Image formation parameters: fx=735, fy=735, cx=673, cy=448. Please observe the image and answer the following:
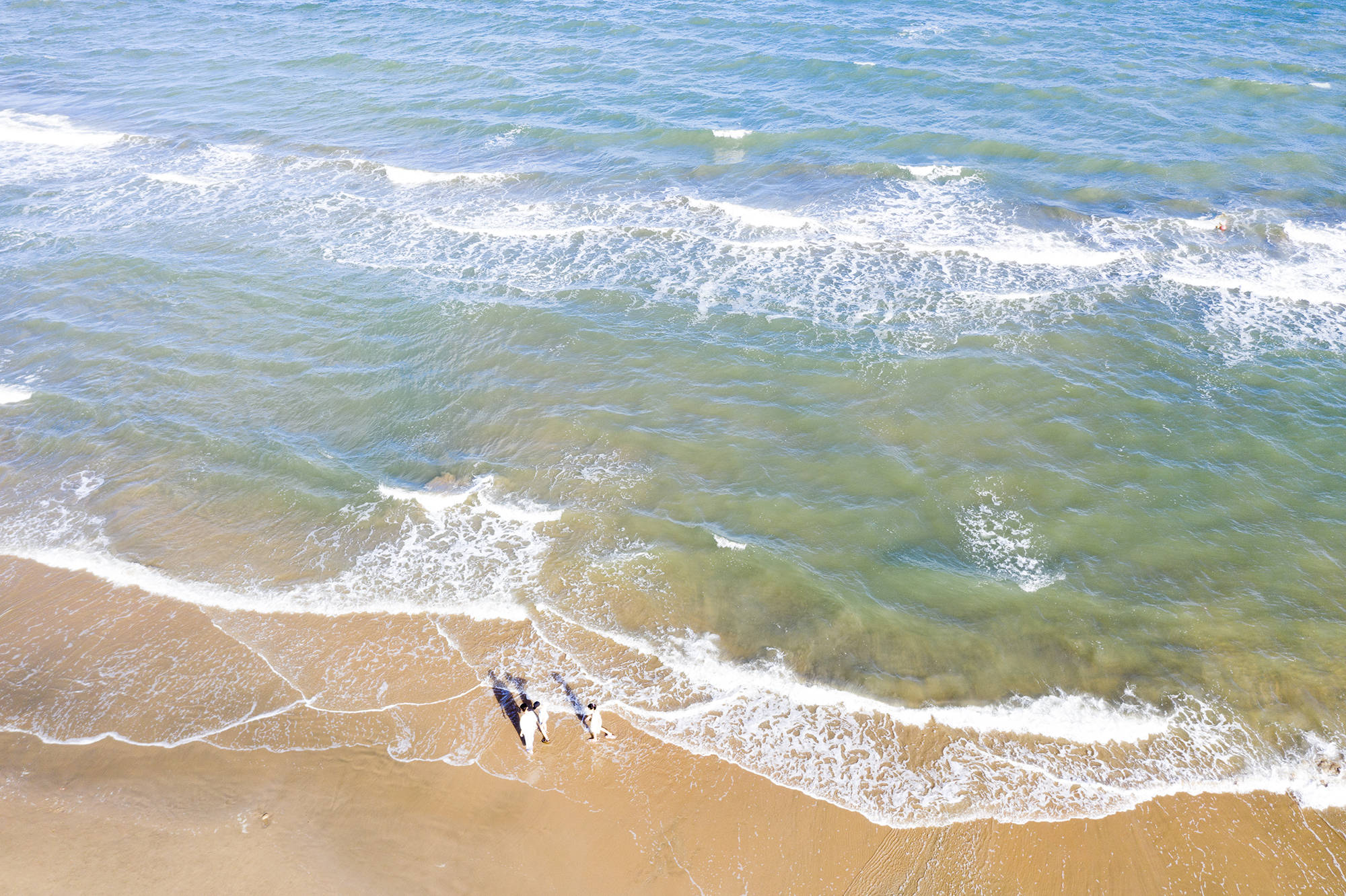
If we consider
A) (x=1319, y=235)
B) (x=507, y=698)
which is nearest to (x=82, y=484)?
(x=507, y=698)

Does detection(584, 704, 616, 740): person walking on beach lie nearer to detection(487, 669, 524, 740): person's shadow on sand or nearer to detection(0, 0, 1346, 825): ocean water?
detection(0, 0, 1346, 825): ocean water

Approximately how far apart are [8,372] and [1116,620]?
2930 cm

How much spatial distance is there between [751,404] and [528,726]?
1039cm

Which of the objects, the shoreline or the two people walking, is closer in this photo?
the shoreline

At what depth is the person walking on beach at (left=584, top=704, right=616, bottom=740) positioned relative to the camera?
12375mm

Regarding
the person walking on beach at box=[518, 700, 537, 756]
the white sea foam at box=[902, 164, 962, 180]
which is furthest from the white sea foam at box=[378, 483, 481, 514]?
the white sea foam at box=[902, 164, 962, 180]

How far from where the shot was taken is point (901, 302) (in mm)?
Answer: 22344

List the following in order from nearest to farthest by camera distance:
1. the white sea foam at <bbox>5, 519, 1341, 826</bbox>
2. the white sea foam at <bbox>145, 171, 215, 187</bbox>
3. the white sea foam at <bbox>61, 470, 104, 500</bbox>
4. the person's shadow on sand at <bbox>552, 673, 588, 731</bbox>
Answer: the white sea foam at <bbox>5, 519, 1341, 826</bbox> → the person's shadow on sand at <bbox>552, 673, 588, 731</bbox> → the white sea foam at <bbox>61, 470, 104, 500</bbox> → the white sea foam at <bbox>145, 171, 215, 187</bbox>

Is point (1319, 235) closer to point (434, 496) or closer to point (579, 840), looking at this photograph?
point (434, 496)

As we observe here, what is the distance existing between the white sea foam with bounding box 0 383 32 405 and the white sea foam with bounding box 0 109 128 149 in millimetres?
19421

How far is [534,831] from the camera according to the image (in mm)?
11562

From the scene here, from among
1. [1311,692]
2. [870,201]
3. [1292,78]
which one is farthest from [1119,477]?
[1292,78]

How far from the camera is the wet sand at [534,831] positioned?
10953mm

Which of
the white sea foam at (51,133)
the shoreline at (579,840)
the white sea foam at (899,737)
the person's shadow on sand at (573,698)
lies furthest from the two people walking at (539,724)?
the white sea foam at (51,133)
